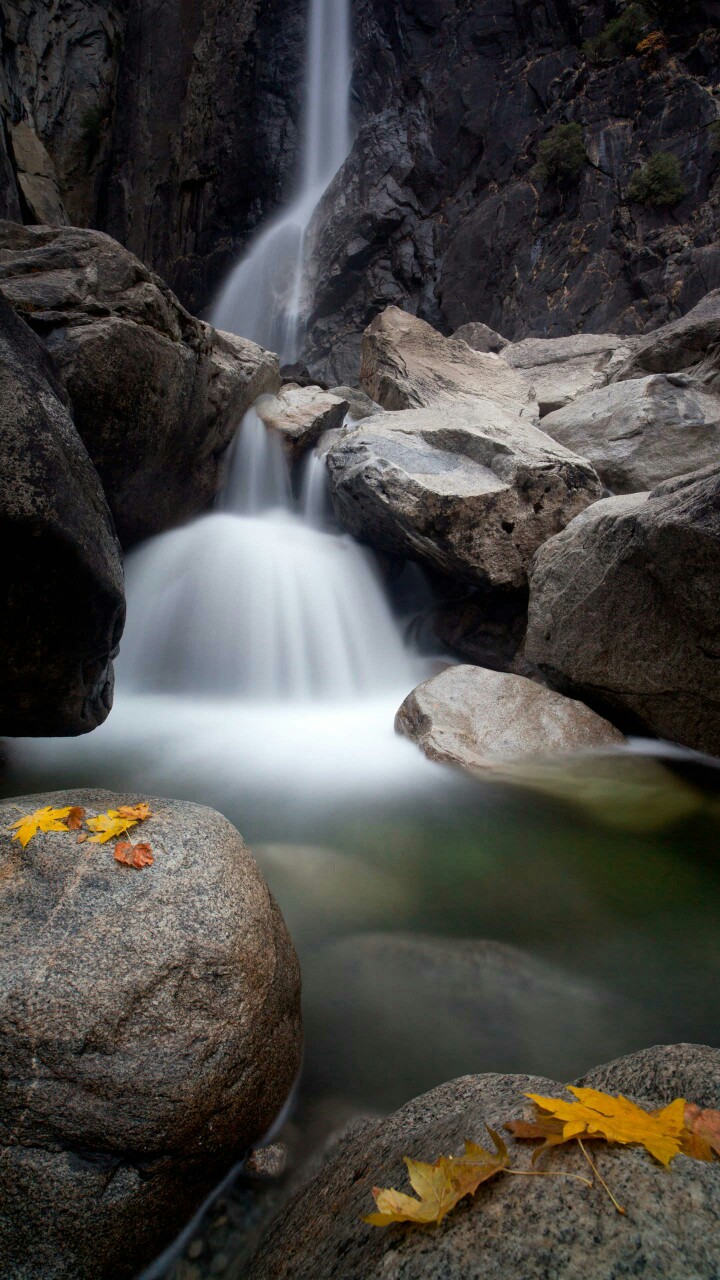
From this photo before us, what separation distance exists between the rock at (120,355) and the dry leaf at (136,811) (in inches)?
148

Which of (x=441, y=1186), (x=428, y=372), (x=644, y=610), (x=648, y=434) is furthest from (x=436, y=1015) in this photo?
(x=428, y=372)

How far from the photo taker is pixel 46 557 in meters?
2.76

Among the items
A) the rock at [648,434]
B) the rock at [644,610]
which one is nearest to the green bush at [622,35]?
the rock at [648,434]

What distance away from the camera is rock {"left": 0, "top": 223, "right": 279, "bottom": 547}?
4.62 meters

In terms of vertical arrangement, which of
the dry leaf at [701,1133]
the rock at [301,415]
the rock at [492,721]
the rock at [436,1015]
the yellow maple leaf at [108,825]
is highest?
the rock at [301,415]

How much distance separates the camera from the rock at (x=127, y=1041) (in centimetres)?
133

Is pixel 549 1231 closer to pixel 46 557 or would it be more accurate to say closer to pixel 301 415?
pixel 46 557

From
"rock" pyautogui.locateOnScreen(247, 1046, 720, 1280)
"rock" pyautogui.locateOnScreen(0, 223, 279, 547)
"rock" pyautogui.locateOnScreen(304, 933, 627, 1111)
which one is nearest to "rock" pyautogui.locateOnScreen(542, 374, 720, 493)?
"rock" pyautogui.locateOnScreen(0, 223, 279, 547)

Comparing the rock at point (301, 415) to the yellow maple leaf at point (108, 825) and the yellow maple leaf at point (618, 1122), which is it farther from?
the yellow maple leaf at point (618, 1122)

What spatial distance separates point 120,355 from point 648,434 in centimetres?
643

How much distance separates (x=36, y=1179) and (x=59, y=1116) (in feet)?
0.37

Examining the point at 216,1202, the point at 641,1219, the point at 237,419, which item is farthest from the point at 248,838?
the point at 237,419

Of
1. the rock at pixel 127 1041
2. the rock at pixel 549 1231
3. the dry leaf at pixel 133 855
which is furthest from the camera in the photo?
the dry leaf at pixel 133 855

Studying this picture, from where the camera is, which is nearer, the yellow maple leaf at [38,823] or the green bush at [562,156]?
the yellow maple leaf at [38,823]
